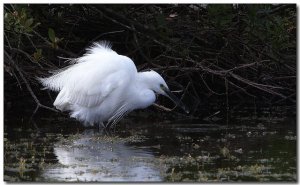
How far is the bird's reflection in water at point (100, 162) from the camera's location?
5.21m

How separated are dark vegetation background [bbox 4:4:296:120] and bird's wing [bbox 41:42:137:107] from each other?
203mm

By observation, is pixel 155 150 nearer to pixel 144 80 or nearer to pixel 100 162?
pixel 100 162

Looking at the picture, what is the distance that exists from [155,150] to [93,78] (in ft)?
4.56

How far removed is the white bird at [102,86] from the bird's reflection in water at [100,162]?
605 millimetres

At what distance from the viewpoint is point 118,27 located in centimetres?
836

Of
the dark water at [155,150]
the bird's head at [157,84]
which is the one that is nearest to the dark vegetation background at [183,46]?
the bird's head at [157,84]

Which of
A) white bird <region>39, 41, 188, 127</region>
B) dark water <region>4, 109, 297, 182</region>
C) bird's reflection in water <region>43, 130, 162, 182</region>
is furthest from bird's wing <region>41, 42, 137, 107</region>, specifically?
bird's reflection in water <region>43, 130, 162, 182</region>

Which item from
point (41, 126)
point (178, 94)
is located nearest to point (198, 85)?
point (178, 94)

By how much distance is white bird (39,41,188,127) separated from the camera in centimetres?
741

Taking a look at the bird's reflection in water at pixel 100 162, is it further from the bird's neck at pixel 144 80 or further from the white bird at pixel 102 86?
the bird's neck at pixel 144 80

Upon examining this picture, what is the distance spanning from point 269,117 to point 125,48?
1.74 meters

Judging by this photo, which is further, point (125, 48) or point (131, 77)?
point (125, 48)

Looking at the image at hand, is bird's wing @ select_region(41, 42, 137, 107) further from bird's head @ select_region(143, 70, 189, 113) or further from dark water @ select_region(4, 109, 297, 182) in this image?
dark water @ select_region(4, 109, 297, 182)

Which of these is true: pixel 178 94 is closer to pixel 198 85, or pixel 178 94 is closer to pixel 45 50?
pixel 198 85
